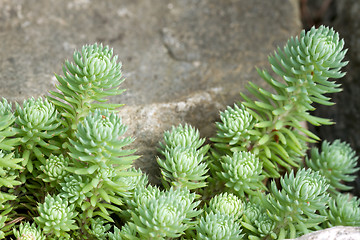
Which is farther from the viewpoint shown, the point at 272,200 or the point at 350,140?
the point at 350,140

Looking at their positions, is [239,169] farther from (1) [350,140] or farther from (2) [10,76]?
(2) [10,76]

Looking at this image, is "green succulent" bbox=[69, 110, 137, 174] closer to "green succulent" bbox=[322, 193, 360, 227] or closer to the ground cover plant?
the ground cover plant

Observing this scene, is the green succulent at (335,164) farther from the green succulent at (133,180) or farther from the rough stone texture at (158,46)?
the green succulent at (133,180)

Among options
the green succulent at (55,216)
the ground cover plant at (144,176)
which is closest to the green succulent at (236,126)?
the ground cover plant at (144,176)

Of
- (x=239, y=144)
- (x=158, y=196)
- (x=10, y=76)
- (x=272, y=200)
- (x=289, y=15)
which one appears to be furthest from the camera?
(x=289, y=15)

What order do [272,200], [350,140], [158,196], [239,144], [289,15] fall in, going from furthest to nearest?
[289,15]
[350,140]
[239,144]
[272,200]
[158,196]

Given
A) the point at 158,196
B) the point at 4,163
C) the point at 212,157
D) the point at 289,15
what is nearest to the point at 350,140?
the point at 289,15

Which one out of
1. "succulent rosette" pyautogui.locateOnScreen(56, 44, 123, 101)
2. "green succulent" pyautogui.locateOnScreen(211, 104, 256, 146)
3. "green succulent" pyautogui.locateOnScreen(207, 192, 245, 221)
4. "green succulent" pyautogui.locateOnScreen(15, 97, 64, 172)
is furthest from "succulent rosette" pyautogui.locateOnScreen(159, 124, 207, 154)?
"green succulent" pyautogui.locateOnScreen(15, 97, 64, 172)

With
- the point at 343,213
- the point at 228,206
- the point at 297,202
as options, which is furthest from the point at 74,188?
the point at 343,213
